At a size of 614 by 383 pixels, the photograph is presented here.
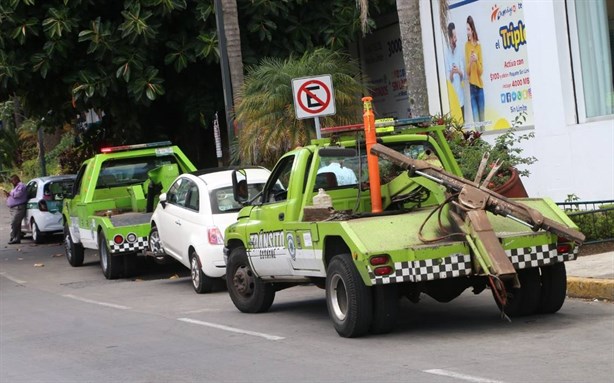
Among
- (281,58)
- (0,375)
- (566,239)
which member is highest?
(281,58)

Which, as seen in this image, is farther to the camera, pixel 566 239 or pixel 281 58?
pixel 281 58

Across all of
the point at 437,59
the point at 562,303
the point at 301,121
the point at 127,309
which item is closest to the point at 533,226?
the point at 562,303

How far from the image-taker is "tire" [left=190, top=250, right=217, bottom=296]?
52.2 feet

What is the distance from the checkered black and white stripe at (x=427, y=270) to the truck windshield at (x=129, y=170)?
11.1m

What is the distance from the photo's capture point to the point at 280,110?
834 inches

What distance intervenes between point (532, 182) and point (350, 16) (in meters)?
7.73

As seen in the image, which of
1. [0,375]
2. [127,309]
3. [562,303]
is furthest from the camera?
[127,309]

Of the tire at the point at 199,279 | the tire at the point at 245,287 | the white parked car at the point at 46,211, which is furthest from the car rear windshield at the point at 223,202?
the white parked car at the point at 46,211

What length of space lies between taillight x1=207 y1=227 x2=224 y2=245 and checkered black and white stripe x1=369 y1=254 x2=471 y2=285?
5.90 m

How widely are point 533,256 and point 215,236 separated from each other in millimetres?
6307

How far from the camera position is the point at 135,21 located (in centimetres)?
2305

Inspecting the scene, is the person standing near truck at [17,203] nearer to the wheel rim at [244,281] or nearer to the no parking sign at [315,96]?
the no parking sign at [315,96]

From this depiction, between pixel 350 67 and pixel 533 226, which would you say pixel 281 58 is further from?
pixel 533 226

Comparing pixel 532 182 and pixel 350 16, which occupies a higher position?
pixel 350 16
